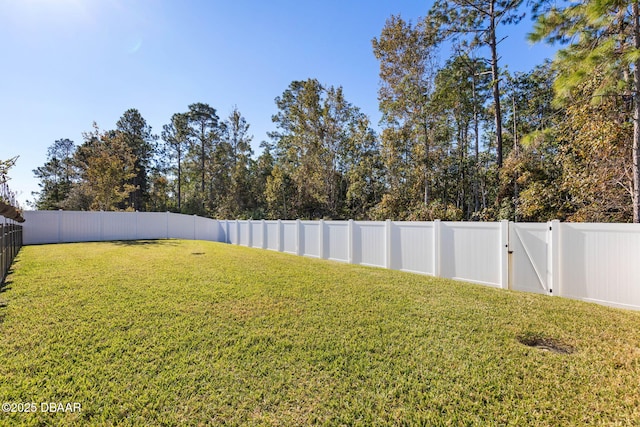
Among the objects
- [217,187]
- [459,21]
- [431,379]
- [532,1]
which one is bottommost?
[431,379]

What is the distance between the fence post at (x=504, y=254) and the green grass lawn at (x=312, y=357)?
61cm

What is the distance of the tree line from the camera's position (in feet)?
17.5

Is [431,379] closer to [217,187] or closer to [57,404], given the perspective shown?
[57,404]

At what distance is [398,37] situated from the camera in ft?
40.1

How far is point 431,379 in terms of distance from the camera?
230cm

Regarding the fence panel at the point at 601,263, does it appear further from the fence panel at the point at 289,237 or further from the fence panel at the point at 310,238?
the fence panel at the point at 289,237

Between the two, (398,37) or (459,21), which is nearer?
(459,21)

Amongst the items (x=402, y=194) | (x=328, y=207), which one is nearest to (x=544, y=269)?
(x=402, y=194)

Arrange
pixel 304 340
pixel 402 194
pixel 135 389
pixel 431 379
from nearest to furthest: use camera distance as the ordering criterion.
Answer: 1. pixel 135 389
2. pixel 431 379
3. pixel 304 340
4. pixel 402 194

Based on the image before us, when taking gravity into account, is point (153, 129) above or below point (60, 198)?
above

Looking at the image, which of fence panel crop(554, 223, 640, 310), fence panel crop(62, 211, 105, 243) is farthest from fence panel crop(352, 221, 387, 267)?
fence panel crop(62, 211, 105, 243)

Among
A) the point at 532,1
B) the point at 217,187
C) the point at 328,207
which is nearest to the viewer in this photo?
the point at 532,1

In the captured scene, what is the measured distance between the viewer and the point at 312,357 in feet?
8.55

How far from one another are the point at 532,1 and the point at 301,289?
10.4 meters
